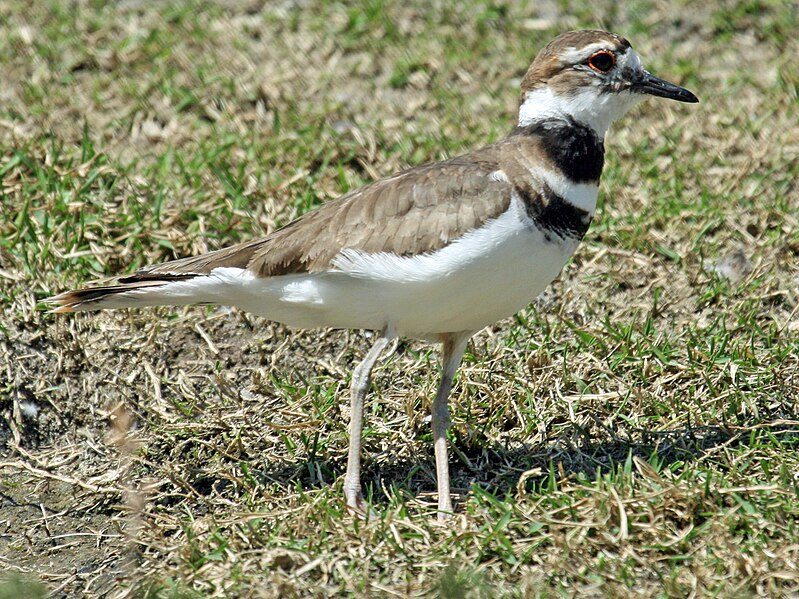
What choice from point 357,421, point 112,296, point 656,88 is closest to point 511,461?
point 357,421

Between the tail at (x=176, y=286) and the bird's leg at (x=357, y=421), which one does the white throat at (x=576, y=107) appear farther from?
the tail at (x=176, y=286)

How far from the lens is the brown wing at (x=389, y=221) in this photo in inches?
179

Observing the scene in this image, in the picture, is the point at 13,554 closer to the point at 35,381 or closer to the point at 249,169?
the point at 35,381

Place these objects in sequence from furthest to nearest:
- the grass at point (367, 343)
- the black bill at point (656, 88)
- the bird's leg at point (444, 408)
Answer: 1. the black bill at point (656, 88)
2. the bird's leg at point (444, 408)
3. the grass at point (367, 343)

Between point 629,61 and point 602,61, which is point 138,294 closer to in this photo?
point 602,61

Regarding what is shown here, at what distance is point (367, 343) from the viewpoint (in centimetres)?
577

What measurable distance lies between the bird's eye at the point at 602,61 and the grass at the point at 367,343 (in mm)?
1370

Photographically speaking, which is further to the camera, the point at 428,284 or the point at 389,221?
the point at 389,221

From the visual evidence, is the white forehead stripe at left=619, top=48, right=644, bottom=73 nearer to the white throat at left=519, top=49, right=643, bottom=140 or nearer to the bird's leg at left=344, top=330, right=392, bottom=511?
the white throat at left=519, top=49, right=643, bottom=140

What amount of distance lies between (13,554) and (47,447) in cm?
69

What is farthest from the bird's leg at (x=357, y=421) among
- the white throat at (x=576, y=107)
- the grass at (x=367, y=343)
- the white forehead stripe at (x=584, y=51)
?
the white forehead stripe at (x=584, y=51)

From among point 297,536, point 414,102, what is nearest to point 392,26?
point 414,102

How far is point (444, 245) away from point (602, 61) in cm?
116

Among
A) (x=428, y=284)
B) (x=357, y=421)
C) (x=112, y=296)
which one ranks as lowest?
(x=357, y=421)
